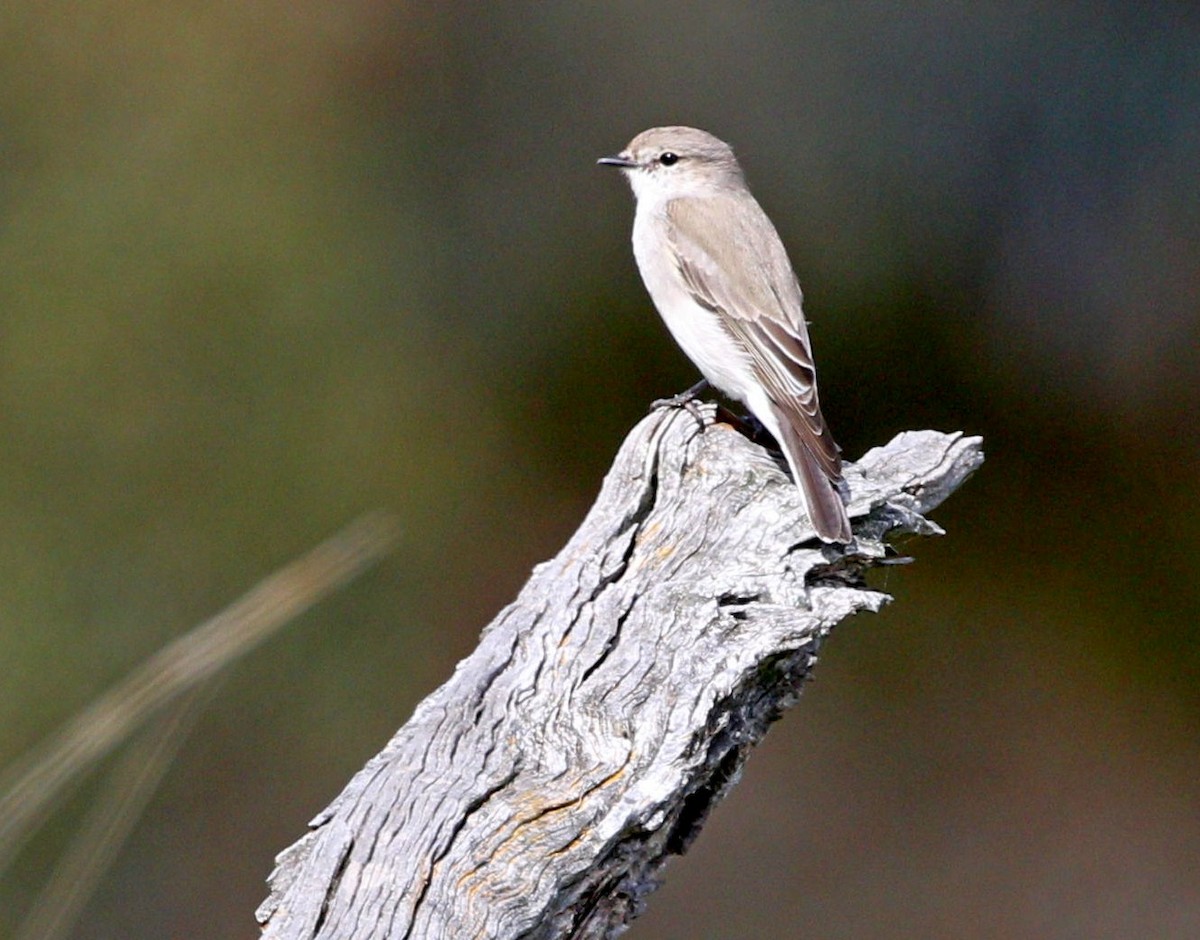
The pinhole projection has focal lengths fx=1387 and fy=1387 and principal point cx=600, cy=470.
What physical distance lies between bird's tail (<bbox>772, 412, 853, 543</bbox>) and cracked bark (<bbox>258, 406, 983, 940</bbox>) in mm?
36

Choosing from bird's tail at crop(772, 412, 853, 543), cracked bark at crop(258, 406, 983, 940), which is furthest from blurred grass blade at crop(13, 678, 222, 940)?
bird's tail at crop(772, 412, 853, 543)

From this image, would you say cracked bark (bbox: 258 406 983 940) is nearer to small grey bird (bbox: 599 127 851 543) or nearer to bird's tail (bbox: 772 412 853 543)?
bird's tail (bbox: 772 412 853 543)

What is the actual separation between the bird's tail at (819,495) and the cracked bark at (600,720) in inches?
1.4

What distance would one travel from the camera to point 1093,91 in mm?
5953

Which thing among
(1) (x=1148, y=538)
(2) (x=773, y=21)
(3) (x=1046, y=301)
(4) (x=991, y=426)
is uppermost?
(2) (x=773, y=21)

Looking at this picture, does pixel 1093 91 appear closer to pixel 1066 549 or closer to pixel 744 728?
pixel 1066 549

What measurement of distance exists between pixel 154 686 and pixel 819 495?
1.44 m

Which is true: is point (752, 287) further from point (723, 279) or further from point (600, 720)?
point (600, 720)

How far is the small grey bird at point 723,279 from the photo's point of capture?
11.5ft

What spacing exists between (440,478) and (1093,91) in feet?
10.9

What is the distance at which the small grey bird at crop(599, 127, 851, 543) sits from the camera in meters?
3.50

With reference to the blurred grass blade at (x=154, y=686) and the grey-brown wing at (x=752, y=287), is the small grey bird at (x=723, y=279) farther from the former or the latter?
the blurred grass blade at (x=154, y=686)

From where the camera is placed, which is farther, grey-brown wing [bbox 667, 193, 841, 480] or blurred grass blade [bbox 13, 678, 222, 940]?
grey-brown wing [bbox 667, 193, 841, 480]

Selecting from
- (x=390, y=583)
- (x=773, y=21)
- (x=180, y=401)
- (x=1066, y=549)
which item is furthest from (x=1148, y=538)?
(x=180, y=401)
